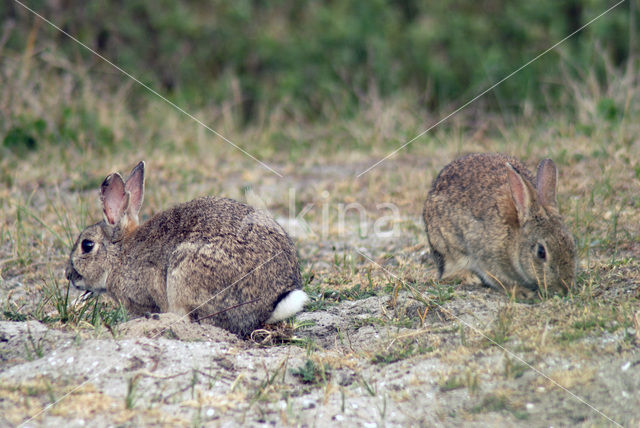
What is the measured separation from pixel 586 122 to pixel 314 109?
15.2 ft

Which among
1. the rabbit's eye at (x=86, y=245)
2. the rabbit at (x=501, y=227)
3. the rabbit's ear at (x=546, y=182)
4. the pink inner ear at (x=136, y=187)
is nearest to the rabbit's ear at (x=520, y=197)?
the rabbit at (x=501, y=227)

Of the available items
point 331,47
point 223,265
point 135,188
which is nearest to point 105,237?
point 135,188

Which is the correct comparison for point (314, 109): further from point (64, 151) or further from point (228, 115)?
point (64, 151)

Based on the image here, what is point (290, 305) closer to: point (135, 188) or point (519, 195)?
point (135, 188)

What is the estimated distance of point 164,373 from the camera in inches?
139

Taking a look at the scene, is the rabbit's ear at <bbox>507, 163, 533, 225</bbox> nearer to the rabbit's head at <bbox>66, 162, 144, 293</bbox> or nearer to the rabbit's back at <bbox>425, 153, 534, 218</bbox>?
the rabbit's back at <bbox>425, 153, 534, 218</bbox>

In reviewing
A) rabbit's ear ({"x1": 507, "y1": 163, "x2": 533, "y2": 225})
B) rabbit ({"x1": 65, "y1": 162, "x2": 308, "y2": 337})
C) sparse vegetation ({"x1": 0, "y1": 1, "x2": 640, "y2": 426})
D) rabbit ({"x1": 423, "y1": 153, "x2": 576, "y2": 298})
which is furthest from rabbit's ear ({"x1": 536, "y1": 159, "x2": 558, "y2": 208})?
rabbit ({"x1": 65, "y1": 162, "x2": 308, "y2": 337})

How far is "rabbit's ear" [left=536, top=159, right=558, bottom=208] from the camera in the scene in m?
4.87

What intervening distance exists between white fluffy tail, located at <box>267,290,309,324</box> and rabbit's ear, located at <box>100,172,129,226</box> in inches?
54.5

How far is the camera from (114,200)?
16.4ft

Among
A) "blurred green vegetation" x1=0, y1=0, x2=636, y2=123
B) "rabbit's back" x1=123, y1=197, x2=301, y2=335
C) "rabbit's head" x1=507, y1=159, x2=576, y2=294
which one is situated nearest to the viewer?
"rabbit's back" x1=123, y1=197, x2=301, y2=335

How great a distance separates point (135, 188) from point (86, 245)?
20.3 inches

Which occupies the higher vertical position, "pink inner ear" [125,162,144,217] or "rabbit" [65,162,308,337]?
"pink inner ear" [125,162,144,217]

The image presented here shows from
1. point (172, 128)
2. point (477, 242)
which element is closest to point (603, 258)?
point (477, 242)
